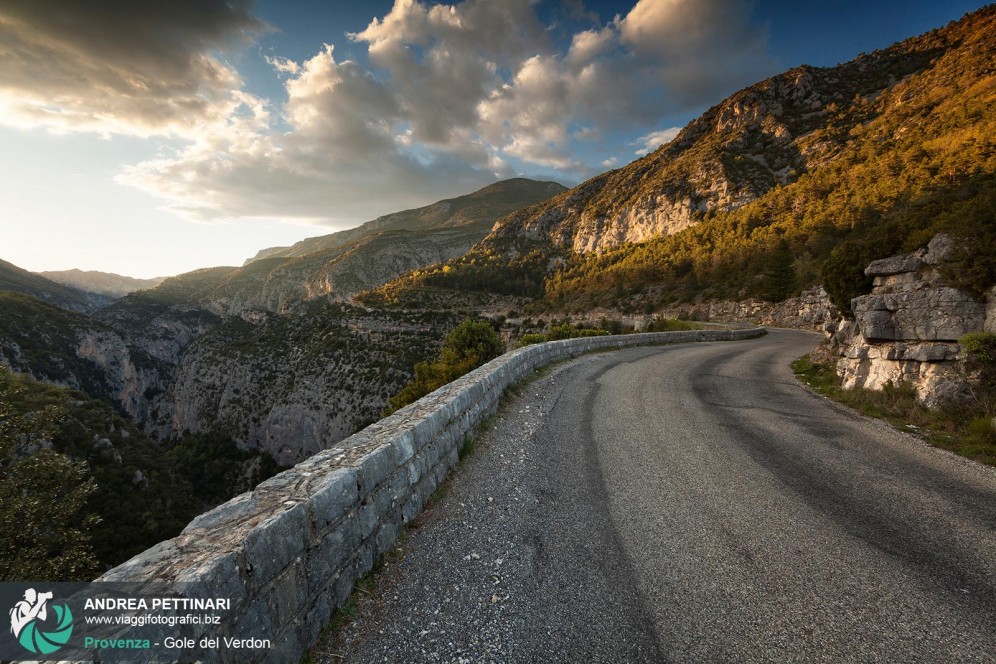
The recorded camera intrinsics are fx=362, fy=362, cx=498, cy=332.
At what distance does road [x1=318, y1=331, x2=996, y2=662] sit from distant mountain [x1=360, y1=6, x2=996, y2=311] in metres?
7.39

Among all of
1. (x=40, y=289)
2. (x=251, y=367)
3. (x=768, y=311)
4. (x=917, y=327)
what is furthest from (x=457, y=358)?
(x=40, y=289)

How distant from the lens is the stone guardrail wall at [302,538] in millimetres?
2193

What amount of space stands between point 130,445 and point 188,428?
202ft

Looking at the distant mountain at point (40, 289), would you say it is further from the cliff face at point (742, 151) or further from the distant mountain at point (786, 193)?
the cliff face at point (742, 151)

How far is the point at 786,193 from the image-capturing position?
64.2 m

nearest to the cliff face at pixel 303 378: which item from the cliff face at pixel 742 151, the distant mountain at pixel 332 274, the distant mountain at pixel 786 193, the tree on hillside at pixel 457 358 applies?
the distant mountain at pixel 786 193

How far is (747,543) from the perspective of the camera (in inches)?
147

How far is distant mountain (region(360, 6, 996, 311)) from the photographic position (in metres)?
29.6

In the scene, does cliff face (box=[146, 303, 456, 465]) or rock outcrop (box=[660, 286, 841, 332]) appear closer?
rock outcrop (box=[660, 286, 841, 332])

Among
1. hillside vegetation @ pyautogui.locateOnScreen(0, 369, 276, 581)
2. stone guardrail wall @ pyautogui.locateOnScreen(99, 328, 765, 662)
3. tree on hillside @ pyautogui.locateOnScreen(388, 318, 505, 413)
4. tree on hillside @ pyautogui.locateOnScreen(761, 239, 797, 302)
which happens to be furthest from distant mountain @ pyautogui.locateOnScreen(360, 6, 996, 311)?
hillside vegetation @ pyautogui.locateOnScreen(0, 369, 276, 581)

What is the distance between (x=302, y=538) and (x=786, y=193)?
8510 centimetres

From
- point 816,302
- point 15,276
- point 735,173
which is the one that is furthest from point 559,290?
point 15,276

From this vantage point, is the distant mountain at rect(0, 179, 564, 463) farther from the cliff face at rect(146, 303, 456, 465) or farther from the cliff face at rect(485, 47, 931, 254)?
the cliff face at rect(485, 47, 931, 254)

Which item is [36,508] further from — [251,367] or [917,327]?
[251,367]
